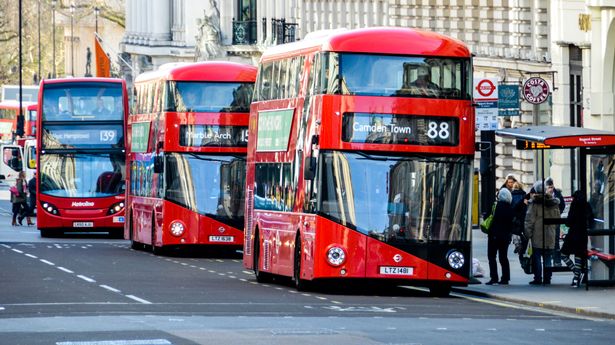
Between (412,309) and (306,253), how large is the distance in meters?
3.08

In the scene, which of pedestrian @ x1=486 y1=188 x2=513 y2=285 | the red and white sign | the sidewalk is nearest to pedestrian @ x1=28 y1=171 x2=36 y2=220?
the red and white sign

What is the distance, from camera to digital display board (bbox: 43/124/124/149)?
48.9m

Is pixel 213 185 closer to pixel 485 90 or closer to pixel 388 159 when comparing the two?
pixel 485 90

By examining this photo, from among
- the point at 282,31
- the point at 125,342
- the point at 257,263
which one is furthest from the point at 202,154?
the point at 282,31

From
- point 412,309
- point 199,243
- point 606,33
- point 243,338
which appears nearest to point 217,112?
point 199,243

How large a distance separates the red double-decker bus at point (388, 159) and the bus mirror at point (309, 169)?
0.01m

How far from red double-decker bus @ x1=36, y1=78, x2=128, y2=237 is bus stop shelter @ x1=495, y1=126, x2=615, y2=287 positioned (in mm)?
21827

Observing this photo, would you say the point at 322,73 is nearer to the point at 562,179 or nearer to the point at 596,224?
the point at 596,224

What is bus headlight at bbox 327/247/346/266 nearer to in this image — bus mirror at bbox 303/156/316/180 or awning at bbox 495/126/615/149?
bus mirror at bbox 303/156/316/180

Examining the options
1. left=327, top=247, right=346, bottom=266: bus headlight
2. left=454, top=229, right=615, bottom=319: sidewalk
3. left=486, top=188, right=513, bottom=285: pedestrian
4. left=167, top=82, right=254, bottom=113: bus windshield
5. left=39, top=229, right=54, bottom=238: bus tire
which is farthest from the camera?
left=39, top=229, right=54, bottom=238: bus tire

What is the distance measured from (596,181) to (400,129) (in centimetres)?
318

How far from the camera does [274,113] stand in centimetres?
2991

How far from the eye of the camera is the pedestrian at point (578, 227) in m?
27.5

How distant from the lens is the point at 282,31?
76.2m
